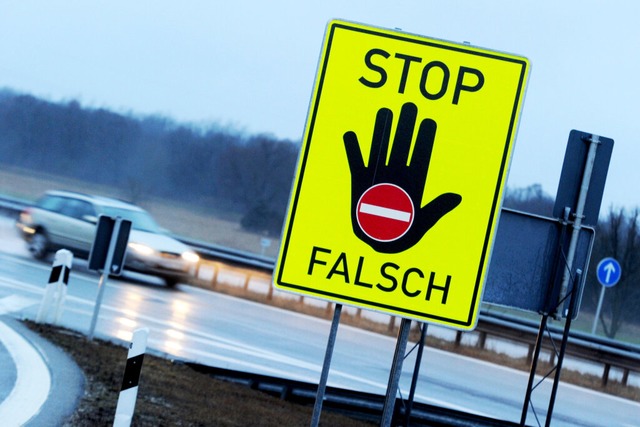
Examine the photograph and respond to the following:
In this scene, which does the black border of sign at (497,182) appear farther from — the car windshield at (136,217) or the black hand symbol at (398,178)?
the car windshield at (136,217)

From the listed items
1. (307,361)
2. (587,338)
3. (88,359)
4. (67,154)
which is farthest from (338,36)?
(67,154)

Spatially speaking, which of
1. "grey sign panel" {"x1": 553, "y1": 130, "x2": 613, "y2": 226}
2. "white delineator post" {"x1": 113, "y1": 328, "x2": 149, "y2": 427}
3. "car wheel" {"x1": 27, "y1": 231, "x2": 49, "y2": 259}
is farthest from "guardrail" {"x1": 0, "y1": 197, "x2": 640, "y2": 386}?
"white delineator post" {"x1": 113, "y1": 328, "x2": 149, "y2": 427}

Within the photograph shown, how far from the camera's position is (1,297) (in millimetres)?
14719

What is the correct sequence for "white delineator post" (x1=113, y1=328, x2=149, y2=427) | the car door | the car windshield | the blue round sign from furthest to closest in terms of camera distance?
the blue round sign < the car windshield < the car door < "white delineator post" (x1=113, y1=328, x2=149, y2=427)

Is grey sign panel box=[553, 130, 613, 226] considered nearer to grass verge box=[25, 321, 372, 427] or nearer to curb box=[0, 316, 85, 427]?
grass verge box=[25, 321, 372, 427]

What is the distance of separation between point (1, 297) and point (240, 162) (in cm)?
4554

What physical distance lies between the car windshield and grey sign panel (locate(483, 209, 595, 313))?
13804 millimetres

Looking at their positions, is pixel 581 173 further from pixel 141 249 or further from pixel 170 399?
pixel 141 249

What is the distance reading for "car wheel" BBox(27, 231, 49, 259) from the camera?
21641mm

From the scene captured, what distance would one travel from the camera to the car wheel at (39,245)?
21.6 meters

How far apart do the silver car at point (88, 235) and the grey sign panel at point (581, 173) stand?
13303 millimetres

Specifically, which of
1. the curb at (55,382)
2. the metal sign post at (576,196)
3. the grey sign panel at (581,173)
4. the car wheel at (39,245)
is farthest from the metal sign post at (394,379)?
Result: the car wheel at (39,245)

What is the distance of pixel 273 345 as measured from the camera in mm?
15906

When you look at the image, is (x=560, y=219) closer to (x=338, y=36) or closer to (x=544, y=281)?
(x=544, y=281)
